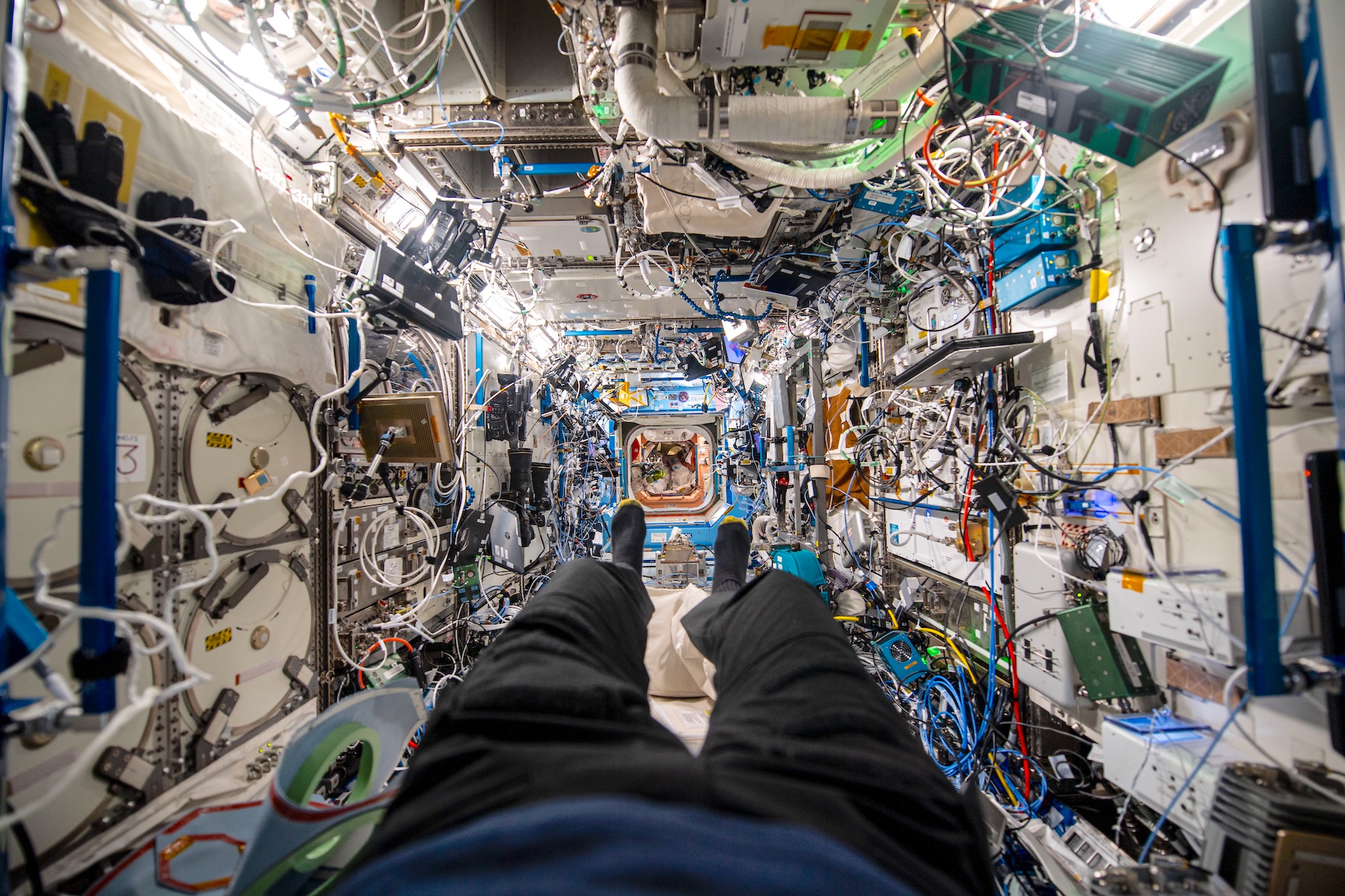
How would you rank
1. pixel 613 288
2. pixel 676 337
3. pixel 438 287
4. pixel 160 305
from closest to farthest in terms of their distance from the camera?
pixel 160 305 < pixel 438 287 < pixel 613 288 < pixel 676 337

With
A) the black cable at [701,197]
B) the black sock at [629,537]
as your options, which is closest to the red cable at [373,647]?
the black sock at [629,537]

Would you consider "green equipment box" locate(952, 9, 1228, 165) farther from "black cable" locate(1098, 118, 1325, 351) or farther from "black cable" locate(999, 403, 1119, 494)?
"black cable" locate(999, 403, 1119, 494)

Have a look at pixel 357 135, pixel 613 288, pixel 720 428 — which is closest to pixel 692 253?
pixel 613 288

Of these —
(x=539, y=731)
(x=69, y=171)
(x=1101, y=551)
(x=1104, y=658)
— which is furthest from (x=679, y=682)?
(x=69, y=171)

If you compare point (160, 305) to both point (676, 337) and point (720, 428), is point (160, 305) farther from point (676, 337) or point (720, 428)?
point (720, 428)

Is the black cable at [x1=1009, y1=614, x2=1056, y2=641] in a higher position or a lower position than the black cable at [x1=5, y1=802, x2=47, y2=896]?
higher

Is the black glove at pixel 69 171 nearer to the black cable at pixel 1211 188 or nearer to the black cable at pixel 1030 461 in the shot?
the black cable at pixel 1211 188

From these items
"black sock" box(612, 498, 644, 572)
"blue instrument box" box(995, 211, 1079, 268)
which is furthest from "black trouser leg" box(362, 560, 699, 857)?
"blue instrument box" box(995, 211, 1079, 268)

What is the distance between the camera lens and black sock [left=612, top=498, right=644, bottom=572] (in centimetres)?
245

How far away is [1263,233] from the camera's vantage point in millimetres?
1067

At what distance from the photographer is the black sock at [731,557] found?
2.49m

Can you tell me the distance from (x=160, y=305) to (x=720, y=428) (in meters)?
7.00

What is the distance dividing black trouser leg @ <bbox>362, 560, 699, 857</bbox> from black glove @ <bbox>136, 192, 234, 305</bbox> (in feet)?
5.11

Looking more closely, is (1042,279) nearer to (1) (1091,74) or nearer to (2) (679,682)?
(1) (1091,74)
